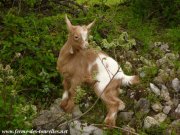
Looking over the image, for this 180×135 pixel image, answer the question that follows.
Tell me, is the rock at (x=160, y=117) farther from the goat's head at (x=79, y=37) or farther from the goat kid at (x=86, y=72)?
the goat's head at (x=79, y=37)

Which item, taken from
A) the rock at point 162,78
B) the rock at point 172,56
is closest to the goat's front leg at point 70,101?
the rock at point 162,78

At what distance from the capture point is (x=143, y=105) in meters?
7.17

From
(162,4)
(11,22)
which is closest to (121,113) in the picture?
(11,22)

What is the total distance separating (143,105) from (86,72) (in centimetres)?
92

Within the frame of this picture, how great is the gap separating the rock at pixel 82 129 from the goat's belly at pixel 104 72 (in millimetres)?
439

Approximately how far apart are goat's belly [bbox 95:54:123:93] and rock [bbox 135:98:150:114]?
55 centimetres

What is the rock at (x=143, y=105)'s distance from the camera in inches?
281

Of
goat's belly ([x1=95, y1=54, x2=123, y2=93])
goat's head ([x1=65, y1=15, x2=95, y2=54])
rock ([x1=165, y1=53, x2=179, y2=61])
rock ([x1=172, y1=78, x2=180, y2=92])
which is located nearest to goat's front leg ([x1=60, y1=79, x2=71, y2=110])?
goat's belly ([x1=95, y1=54, x2=123, y2=93])

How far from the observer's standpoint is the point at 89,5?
34.0ft

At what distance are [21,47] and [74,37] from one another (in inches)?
51.6

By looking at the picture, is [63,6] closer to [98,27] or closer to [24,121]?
[98,27]

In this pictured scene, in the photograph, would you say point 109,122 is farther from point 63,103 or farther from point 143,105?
point 143,105

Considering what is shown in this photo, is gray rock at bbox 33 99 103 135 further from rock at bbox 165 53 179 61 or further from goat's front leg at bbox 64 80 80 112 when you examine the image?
rock at bbox 165 53 179 61

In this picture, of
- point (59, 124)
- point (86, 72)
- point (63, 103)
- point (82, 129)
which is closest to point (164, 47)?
point (86, 72)
